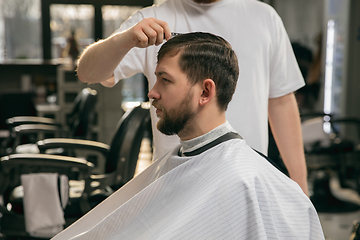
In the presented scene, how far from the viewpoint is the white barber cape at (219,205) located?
0.87m

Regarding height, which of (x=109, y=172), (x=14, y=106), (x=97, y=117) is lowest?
(x=14, y=106)

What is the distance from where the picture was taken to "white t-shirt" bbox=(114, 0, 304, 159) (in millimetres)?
1266

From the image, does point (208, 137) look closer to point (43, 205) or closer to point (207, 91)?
point (207, 91)

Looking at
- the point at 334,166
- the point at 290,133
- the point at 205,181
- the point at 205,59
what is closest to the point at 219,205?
the point at 205,181

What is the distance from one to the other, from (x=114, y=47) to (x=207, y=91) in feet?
0.91

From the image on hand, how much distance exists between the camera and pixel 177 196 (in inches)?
37.9

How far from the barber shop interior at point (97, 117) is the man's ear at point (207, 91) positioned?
0.17m

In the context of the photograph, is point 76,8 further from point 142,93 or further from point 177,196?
point 177,196

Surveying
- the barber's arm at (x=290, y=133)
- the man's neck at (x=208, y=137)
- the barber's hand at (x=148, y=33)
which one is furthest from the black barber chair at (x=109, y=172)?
the barber's hand at (x=148, y=33)

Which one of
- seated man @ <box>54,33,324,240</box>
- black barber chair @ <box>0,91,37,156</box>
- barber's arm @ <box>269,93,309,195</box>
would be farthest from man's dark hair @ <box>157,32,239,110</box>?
black barber chair @ <box>0,91,37,156</box>

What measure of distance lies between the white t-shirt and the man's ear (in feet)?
0.98

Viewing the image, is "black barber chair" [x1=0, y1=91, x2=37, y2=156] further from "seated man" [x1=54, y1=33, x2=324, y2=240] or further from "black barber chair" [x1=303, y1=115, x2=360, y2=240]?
"seated man" [x1=54, y1=33, x2=324, y2=240]

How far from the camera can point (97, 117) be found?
4082 mm

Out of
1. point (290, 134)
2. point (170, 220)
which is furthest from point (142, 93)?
point (170, 220)
